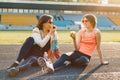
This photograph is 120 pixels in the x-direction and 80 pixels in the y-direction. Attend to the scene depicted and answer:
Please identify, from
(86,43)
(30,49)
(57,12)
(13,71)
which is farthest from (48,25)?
(57,12)

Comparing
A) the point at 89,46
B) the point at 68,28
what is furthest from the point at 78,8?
the point at 89,46

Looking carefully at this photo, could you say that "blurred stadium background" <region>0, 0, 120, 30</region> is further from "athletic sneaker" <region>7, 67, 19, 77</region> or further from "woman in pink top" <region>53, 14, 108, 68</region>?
"athletic sneaker" <region>7, 67, 19, 77</region>

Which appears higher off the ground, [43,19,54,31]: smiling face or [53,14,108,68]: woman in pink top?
[43,19,54,31]: smiling face

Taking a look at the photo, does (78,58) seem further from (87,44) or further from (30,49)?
(30,49)

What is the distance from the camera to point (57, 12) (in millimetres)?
52562

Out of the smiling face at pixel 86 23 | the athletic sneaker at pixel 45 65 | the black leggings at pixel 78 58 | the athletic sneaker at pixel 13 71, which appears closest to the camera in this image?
the athletic sneaker at pixel 13 71

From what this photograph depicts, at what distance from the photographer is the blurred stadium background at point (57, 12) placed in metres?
47.8

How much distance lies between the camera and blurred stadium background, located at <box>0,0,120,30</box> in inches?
1882

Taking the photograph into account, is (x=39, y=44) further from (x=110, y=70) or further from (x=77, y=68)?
(x=110, y=70)

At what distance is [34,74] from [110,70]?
1.85 metres

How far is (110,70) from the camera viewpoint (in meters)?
6.92

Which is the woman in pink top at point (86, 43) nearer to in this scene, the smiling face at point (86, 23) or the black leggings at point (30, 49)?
the smiling face at point (86, 23)

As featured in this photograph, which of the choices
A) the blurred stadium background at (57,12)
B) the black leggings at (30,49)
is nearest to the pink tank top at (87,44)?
A: the black leggings at (30,49)

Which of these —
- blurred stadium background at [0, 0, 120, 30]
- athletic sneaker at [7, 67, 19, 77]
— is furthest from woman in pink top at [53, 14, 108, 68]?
blurred stadium background at [0, 0, 120, 30]
